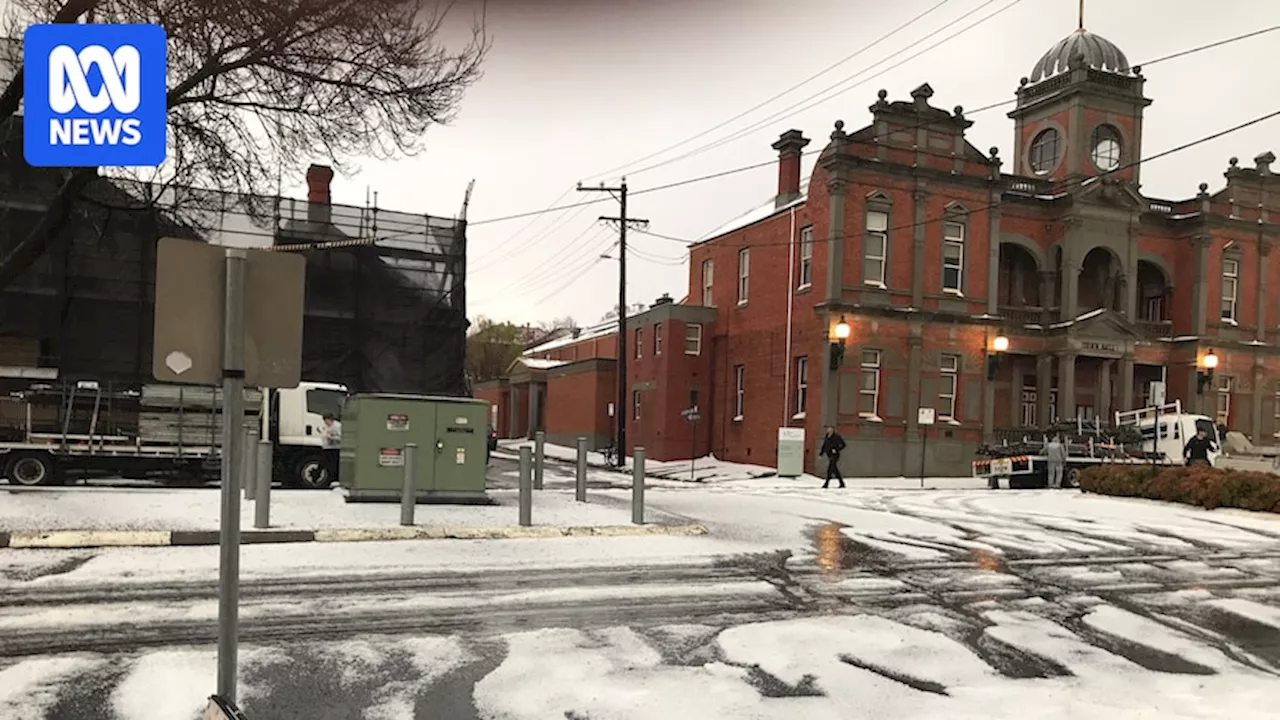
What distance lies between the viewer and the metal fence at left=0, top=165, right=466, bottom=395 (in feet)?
75.7

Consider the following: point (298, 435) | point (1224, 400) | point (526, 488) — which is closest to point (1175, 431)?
point (1224, 400)

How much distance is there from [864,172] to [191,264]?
27.1m

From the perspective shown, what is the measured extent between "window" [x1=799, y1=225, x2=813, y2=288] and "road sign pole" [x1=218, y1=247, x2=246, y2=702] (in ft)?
88.6

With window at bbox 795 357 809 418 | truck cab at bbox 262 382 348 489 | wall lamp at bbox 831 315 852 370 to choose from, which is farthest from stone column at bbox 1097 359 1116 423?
truck cab at bbox 262 382 348 489

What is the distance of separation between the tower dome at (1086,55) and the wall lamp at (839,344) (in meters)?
15.8

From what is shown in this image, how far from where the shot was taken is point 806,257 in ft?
101

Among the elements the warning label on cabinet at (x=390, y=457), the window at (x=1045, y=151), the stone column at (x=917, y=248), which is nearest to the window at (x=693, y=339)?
the stone column at (x=917, y=248)

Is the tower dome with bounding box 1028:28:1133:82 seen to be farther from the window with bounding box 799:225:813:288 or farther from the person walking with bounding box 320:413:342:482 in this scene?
the person walking with bounding box 320:413:342:482

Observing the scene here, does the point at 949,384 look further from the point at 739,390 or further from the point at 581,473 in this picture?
the point at 581,473

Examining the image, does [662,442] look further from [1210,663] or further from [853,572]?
[1210,663]

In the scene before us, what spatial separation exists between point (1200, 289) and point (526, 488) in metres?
32.1

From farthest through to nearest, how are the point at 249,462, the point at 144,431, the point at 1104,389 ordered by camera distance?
the point at 1104,389, the point at 144,431, the point at 249,462

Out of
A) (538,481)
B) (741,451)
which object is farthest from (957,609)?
(741,451)

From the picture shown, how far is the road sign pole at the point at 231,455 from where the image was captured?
167 inches
